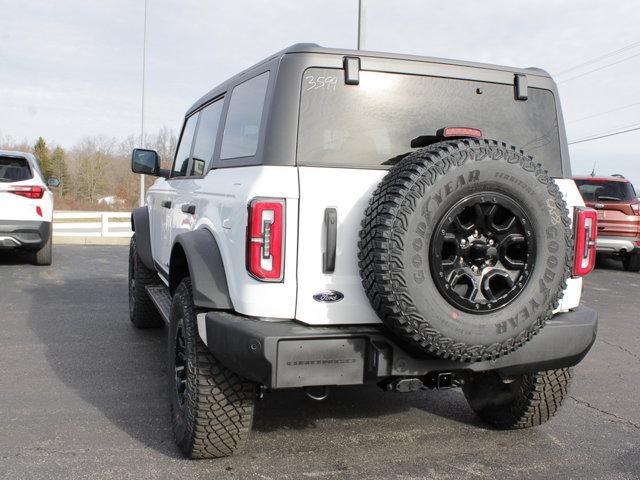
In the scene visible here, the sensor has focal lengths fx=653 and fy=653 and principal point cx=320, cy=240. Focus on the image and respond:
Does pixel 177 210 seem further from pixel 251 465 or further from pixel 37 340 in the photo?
pixel 37 340

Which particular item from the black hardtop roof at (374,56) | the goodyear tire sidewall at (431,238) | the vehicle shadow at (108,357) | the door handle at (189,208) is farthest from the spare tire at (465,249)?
the vehicle shadow at (108,357)

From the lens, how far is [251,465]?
3.14 metres

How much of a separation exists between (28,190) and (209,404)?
24.3 feet

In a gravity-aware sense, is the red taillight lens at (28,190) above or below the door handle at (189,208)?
above

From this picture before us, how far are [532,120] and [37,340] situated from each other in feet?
14.4

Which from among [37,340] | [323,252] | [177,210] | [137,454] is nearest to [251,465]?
[137,454]

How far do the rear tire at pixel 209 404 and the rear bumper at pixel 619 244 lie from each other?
34.2 ft

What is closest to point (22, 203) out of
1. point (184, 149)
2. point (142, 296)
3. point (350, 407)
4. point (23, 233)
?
point (23, 233)

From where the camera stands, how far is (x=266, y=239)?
9.12ft

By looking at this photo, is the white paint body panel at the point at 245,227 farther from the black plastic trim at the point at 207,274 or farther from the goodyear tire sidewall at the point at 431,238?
the goodyear tire sidewall at the point at 431,238

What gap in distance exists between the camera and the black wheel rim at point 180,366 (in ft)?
11.0

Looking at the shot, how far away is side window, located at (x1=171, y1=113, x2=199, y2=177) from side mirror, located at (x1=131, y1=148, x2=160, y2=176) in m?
0.20

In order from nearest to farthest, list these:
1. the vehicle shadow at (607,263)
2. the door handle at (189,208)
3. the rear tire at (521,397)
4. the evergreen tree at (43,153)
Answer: the rear tire at (521,397), the door handle at (189,208), the vehicle shadow at (607,263), the evergreen tree at (43,153)

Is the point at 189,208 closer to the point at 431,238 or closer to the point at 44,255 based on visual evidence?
the point at 431,238
